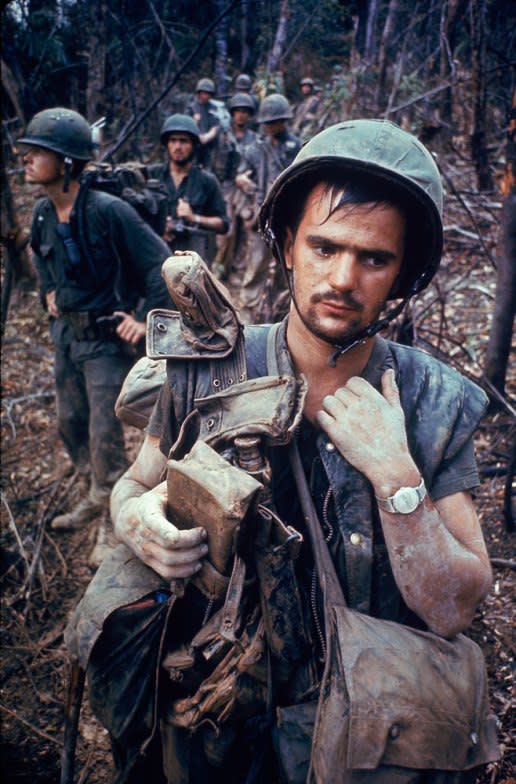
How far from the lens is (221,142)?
11117mm

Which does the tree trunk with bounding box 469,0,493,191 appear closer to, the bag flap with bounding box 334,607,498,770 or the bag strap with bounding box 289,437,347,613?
the bag strap with bounding box 289,437,347,613

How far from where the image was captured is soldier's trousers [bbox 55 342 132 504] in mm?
4340

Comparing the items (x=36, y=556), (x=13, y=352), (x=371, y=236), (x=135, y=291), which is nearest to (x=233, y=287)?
(x=13, y=352)

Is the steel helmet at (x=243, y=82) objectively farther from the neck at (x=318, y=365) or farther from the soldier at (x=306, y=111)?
the neck at (x=318, y=365)

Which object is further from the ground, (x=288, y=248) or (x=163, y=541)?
(x=288, y=248)

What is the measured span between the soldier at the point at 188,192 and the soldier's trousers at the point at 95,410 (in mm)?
3171

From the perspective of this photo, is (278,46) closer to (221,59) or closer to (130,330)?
(221,59)

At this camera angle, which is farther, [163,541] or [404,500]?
[404,500]

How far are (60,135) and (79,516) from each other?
9.69ft

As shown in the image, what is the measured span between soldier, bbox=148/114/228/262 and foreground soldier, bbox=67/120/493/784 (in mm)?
5534

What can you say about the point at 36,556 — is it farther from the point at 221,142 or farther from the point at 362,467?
the point at 221,142

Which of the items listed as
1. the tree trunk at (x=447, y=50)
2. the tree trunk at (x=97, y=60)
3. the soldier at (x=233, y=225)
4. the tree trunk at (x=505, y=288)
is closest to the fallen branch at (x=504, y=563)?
the tree trunk at (x=505, y=288)

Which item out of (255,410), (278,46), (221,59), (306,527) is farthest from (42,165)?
(221,59)

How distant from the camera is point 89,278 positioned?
4266 millimetres
